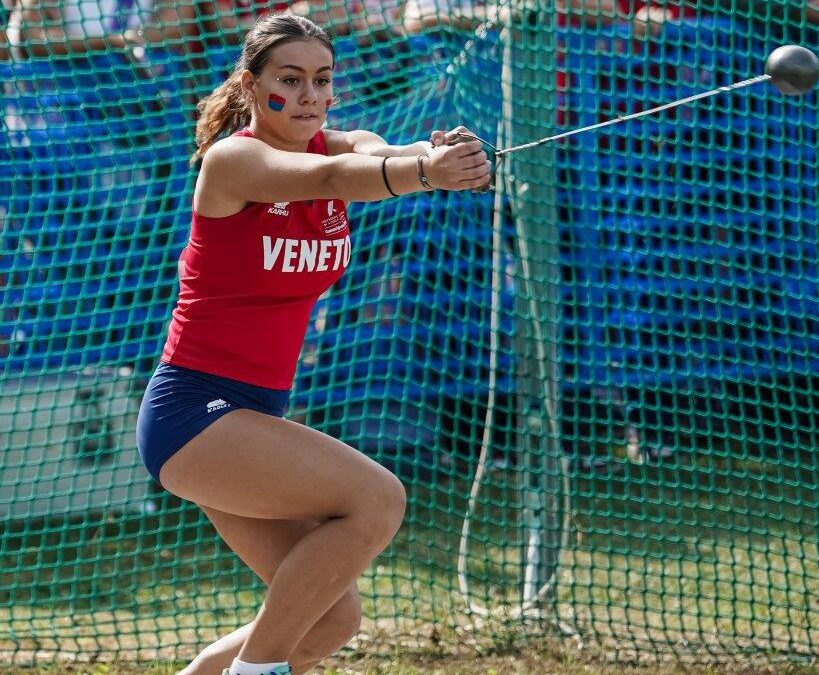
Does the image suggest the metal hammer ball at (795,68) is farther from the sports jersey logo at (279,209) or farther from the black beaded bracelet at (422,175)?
the sports jersey logo at (279,209)

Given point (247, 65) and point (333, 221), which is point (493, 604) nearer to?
point (333, 221)

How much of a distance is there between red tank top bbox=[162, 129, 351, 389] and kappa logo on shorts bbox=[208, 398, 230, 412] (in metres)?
0.06

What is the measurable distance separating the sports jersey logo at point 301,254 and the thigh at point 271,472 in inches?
13.4

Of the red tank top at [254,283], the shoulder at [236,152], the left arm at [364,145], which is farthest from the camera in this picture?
the left arm at [364,145]

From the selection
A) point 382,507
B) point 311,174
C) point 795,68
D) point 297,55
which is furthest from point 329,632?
point 795,68

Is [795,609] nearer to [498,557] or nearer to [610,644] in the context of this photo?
[610,644]

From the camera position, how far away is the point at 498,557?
16.5ft

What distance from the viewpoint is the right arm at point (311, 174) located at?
229 cm

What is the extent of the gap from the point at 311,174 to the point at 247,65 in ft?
1.57

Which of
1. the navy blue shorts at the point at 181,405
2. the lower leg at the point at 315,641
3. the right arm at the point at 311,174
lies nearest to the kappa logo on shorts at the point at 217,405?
the navy blue shorts at the point at 181,405

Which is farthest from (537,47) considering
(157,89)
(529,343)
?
(157,89)

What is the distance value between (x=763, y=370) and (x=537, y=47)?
244cm

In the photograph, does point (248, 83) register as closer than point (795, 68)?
No

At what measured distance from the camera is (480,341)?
4902mm
